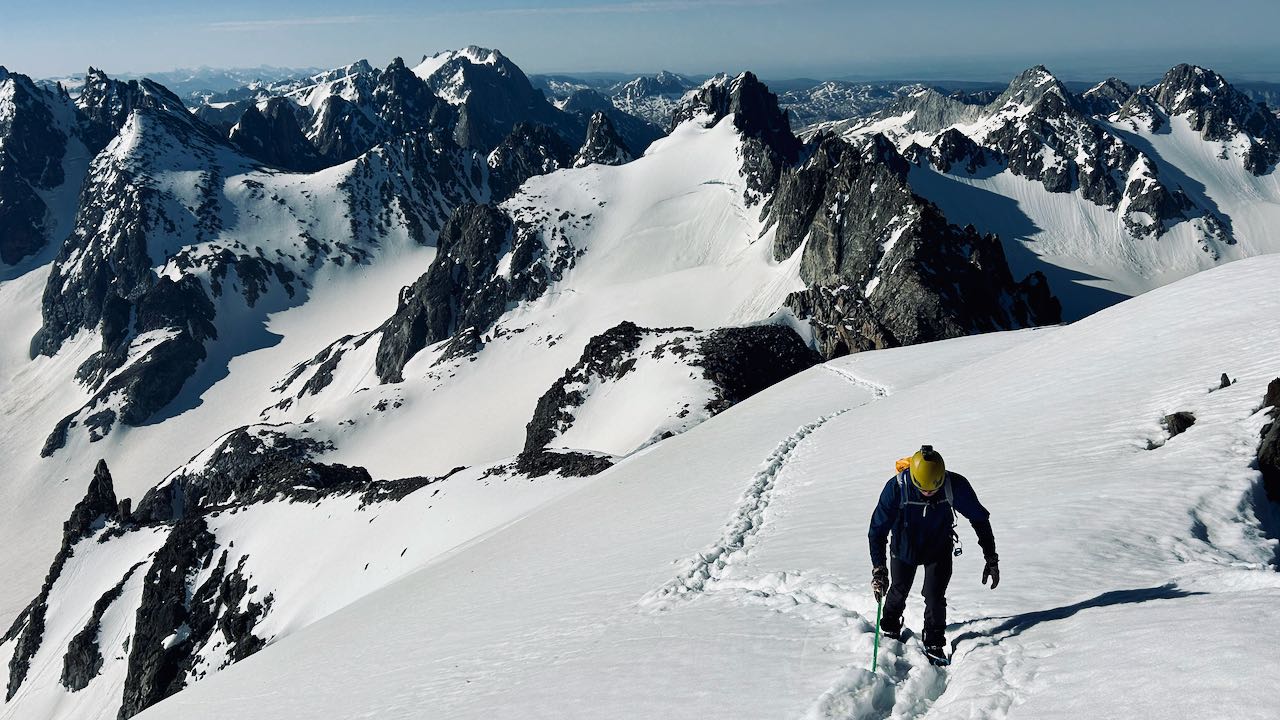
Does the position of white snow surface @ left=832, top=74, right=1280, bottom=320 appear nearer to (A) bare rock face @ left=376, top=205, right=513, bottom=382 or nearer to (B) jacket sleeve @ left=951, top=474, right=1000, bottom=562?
(A) bare rock face @ left=376, top=205, right=513, bottom=382

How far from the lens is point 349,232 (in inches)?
7347

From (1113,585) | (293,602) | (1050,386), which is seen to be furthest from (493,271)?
(1113,585)

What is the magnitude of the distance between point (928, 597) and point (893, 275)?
225 ft

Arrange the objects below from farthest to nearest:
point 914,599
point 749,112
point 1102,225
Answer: point 749,112, point 1102,225, point 914,599

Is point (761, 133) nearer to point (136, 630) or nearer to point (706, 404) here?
point (706, 404)

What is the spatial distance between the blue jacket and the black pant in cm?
12

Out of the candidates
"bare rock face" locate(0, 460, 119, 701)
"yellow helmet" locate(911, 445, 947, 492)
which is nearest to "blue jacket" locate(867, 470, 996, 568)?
"yellow helmet" locate(911, 445, 947, 492)

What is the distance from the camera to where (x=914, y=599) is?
10133 mm

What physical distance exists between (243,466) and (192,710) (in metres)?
68.6

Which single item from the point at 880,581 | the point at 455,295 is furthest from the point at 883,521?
the point at 455,295

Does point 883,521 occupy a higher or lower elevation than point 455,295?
higher

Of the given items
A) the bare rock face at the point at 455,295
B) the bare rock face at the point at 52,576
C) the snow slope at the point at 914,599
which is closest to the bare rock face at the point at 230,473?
the bare rock face at the point at 52,576

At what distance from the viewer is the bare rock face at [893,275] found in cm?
6316

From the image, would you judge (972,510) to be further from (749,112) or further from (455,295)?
(749,112)
